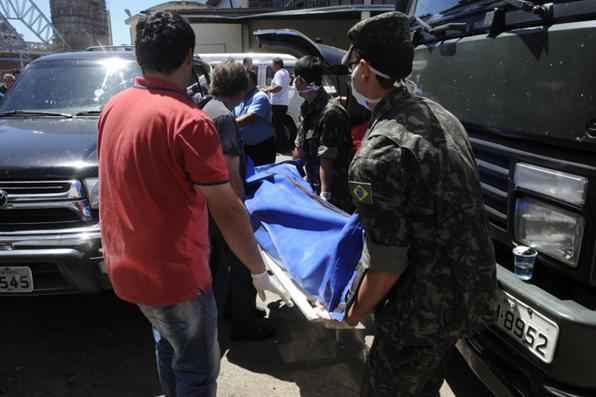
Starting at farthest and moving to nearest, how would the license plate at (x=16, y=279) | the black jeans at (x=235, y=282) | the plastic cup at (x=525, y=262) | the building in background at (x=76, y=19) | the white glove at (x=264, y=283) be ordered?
the building in background at (x=76, y=19), the black jeans at (x=235, y=282), the license plate at (x=16, y=279), the white glove at (x=264, y=283), the plastic cup at (x=525, y=262)

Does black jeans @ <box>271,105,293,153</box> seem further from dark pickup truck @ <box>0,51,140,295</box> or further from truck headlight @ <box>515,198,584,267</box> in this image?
truck headlight @ <box>515,198,584,267</box>

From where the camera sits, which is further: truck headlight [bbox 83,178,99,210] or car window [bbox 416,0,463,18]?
truck headlight [bbox 83,178,99,210]

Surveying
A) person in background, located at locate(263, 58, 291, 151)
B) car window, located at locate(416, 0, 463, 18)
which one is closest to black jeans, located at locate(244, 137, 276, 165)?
car window, located at locate(416, 0, 463, 18)

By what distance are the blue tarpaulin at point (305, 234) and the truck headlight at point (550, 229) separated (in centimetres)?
69

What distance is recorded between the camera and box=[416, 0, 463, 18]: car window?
305 centimetres

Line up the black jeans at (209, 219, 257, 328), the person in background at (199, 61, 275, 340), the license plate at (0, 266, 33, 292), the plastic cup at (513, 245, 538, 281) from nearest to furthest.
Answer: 1. the plastic cup at (513, 245, 538, 281)
2. the license plate at (0, 266, 33, 292)
3. the person in background at (199, 61, 275, 340)
4. the black jeans at (209, 219, 257, 328)

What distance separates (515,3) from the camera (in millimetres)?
2094

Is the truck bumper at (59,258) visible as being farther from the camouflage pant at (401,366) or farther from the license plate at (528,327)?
the license plate at (528,327)

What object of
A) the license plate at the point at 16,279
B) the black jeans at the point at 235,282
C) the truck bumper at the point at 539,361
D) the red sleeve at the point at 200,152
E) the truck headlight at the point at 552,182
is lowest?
the black jeans at the point at 235,282

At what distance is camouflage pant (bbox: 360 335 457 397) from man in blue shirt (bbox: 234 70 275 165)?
104 inches

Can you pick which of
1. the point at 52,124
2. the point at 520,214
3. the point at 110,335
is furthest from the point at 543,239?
the point at 52,124

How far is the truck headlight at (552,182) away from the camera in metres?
1.80

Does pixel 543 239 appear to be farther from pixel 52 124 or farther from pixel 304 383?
pixel 52 124

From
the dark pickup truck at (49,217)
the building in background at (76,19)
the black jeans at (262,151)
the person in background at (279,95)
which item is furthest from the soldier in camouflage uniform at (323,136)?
the building in background at (76,19)
